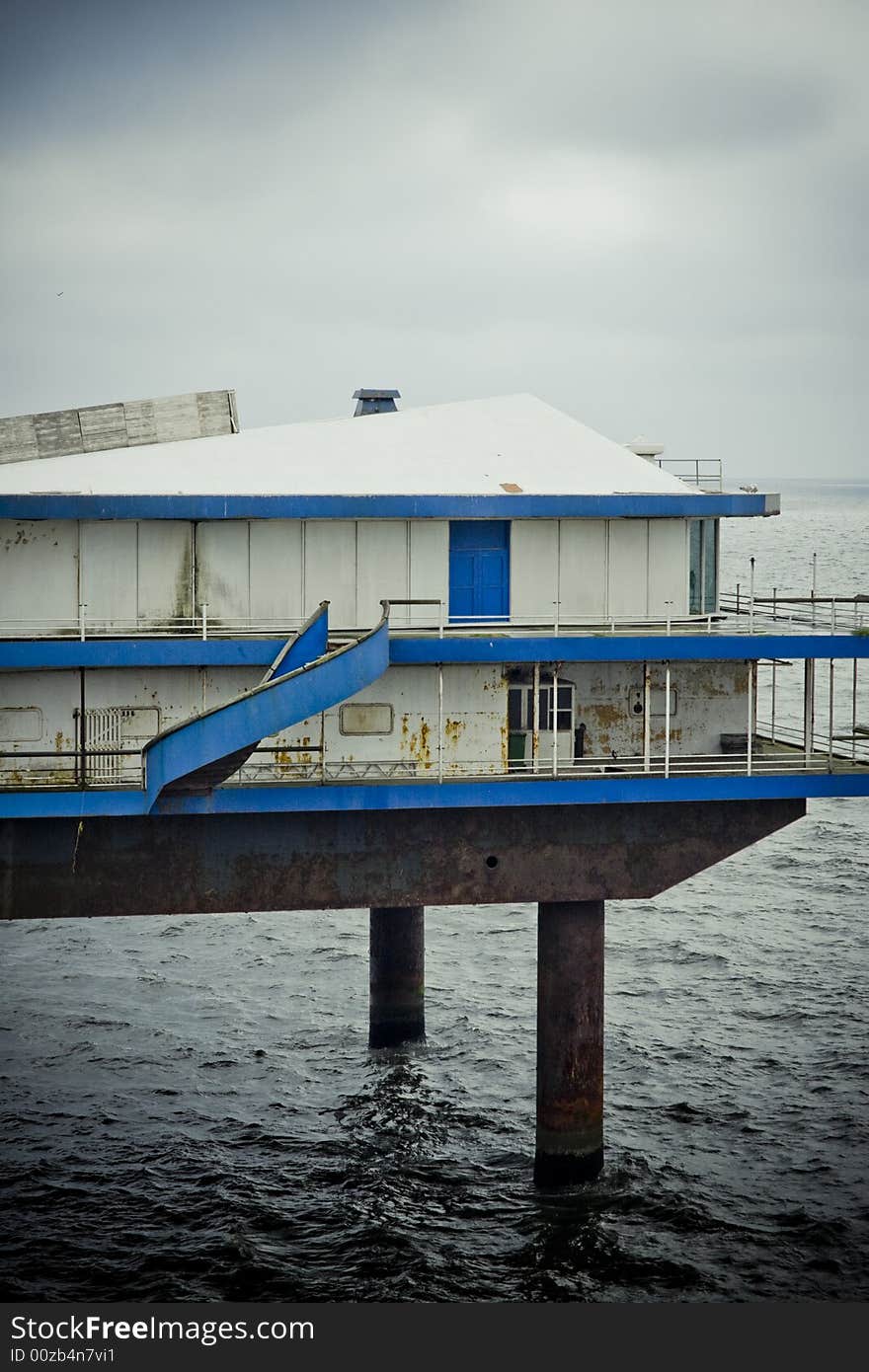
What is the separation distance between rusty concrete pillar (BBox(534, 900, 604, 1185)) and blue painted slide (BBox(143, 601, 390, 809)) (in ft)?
21.1

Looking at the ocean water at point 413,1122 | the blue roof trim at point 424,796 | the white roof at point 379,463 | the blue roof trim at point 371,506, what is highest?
the white roof at point 379,463

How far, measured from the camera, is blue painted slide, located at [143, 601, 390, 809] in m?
27.3

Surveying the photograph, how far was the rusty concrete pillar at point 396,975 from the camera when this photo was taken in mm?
39656

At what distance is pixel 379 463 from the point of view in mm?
33156

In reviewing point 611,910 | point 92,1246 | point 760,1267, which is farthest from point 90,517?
point 611,910

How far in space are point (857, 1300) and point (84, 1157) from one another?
630 inches

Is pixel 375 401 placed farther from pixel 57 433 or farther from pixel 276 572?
pixel 276 572

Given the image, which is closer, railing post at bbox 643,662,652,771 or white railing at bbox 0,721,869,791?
white railing at bbox 0,721,869,791

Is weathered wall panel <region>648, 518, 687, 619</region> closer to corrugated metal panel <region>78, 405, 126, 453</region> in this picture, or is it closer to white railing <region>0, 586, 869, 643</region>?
white railing <region>0, 586, 869, 643</region>

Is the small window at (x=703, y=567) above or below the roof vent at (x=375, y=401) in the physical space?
below

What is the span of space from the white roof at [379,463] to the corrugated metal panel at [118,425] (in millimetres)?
454

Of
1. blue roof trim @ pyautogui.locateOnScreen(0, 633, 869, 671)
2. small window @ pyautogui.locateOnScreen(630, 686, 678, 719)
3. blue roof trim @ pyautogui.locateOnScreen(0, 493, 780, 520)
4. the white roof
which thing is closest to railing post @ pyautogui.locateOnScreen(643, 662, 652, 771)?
small window @ pyautogui.locateOnScreen(630, 686, 678, 719)

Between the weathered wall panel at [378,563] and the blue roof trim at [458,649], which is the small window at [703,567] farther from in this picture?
the weathered wall panel at [378,563]

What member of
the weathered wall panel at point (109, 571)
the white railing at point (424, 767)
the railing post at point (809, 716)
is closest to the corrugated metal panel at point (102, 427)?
the weathered wall panel at point (109, 571)
